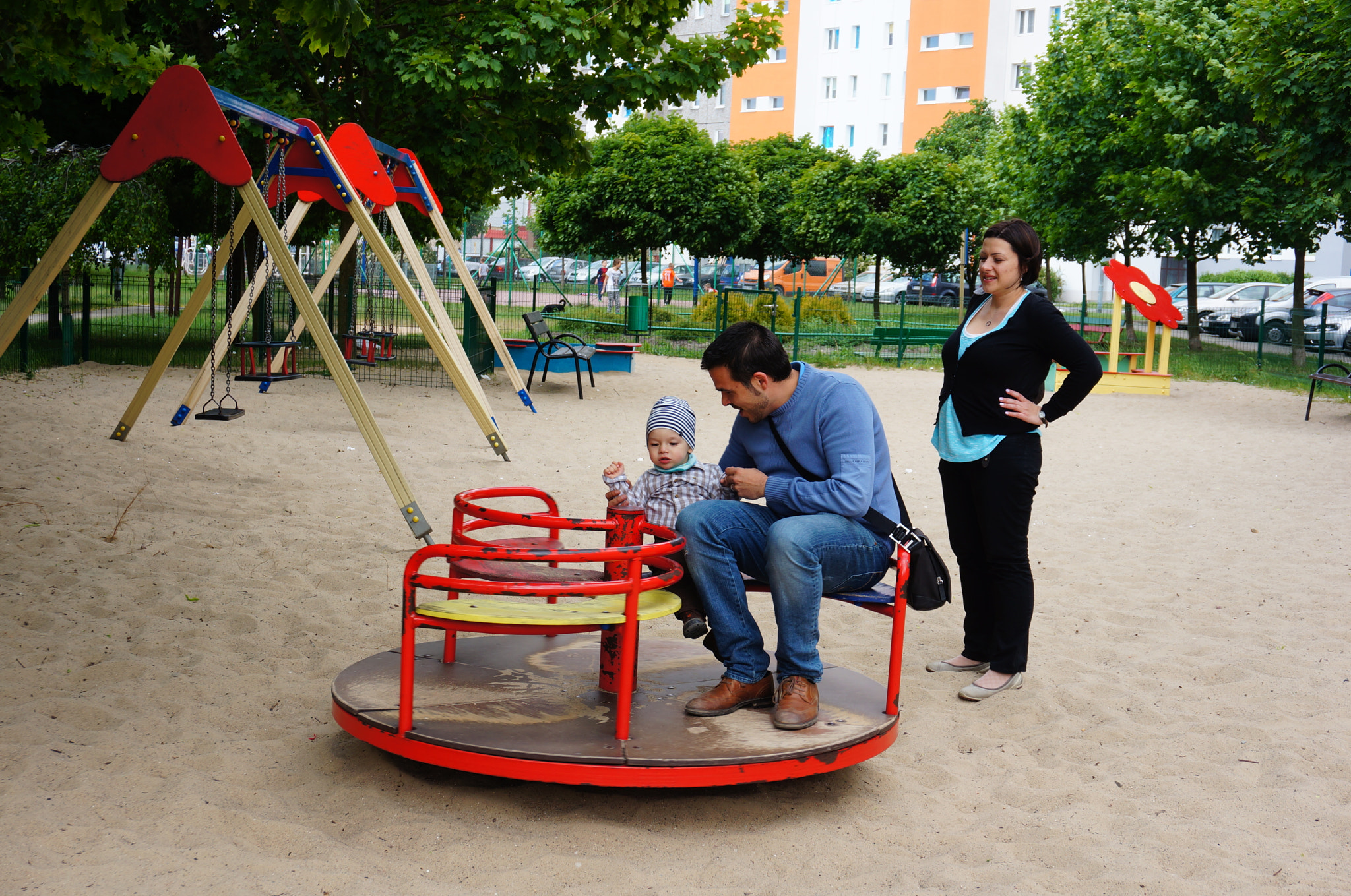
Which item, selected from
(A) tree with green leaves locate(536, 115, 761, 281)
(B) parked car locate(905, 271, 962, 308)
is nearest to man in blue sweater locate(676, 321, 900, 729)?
(A) tree with green leaves locate(536, 115, 761, 281)

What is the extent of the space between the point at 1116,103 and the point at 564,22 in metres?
14.5

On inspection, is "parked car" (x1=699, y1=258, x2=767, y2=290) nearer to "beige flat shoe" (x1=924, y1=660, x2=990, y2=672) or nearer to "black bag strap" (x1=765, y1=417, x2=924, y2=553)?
"beige flat shoe" (x1=924, y1=660, x2=990, y2=672)

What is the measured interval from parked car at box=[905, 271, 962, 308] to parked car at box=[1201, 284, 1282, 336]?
7003 millimetres

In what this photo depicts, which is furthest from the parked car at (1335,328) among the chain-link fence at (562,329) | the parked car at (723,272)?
the parked car at (723,272)

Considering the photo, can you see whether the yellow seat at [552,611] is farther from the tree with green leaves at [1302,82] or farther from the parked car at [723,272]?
the parked car at [723,272]

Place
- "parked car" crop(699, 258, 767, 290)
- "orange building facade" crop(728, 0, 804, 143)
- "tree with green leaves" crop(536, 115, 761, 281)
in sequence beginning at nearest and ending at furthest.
Result: "tree with green leaves" crop(536, 115, 761, 281) < "parked car" crop(699, 258, 767, 290) < "orange building facade" crop(728, 0, 804, 143)

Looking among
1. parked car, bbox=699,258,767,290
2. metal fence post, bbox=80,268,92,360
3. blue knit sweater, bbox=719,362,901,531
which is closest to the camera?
blue knit sweater, bbox=719,362,901,531

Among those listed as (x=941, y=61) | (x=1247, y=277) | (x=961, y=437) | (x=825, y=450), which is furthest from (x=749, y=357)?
(x=941, y=61)

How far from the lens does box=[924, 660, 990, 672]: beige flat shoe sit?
4.40 m

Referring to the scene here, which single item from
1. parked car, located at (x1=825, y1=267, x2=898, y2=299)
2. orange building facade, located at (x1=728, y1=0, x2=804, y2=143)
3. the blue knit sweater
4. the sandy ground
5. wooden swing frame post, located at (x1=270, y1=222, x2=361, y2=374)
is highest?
orange building facade, located at (x1=728, y1=0, x2=804, y2=143)

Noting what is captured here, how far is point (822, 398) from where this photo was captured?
332cm

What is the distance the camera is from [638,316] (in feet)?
69.7

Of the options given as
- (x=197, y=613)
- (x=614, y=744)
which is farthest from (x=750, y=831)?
(x=197, y=613)

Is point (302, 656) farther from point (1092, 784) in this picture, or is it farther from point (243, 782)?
point (1092, 784)
